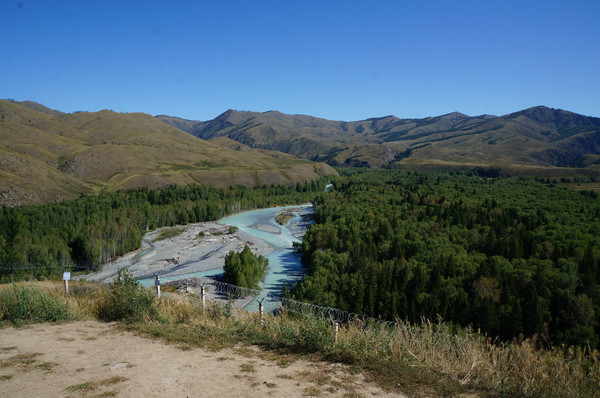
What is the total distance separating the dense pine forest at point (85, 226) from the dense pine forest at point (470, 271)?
44.7 m

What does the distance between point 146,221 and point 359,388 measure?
11089 cm

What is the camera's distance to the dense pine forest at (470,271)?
4125 cm

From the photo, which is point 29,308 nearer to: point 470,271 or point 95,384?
point 95,384

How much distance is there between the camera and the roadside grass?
9672 millimetres

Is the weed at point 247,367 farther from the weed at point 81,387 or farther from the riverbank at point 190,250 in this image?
the riverbank at point 190,250

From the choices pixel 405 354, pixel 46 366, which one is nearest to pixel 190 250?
pixel 46 366

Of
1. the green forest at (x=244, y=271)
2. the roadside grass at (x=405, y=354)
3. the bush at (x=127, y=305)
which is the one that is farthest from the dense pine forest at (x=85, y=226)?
the roadside grass at (x=405, y=354)

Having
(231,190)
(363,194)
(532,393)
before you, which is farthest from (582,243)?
(231,190)

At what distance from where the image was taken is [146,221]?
362 feet

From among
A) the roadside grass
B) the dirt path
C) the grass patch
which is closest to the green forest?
the roadside grass

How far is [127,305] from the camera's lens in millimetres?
15234

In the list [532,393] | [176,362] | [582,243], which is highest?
[176,362]

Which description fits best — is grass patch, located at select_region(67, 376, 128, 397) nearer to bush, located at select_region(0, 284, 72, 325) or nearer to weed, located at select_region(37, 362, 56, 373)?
weed, located at select_region(37, 362, 56, 373)

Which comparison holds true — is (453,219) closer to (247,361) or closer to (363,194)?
(363,194)
